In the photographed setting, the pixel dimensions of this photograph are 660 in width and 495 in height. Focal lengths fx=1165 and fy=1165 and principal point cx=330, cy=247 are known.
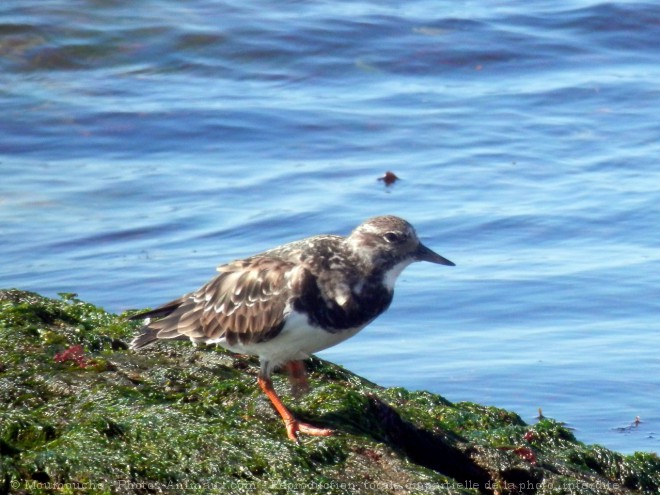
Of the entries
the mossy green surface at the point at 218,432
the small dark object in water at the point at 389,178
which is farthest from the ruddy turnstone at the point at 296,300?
the small dark object in water at the point at 389,178

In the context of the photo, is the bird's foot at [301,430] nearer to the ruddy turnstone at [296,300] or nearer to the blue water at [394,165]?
the ruddy turnstone at [296,300]

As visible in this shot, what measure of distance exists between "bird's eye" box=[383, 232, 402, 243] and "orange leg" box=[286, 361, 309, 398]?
1.96 feet

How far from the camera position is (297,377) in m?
4.54

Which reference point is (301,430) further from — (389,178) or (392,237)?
(389,178)

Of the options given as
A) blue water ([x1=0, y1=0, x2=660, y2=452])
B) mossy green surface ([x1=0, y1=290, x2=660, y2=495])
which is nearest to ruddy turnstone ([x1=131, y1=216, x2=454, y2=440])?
mossy green surface ([x1=0, y1=290, x2=660, y2=495])

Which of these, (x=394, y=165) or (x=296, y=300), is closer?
(x=296, y=300)

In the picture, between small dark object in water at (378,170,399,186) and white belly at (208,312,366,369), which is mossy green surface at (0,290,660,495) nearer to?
white belly at (208,312,366,369)

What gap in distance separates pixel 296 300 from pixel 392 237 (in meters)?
0.52

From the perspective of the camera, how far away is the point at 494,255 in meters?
8.44

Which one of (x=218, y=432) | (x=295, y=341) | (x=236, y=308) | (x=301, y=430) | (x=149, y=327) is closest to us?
(x=218, y=432)

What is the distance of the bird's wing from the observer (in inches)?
172

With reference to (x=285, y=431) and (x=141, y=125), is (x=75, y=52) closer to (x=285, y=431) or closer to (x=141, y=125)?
(x=141, y=125)

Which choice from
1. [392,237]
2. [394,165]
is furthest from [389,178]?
[392,237]

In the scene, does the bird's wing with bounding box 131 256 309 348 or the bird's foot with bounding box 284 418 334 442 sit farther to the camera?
the bird's wing with bounding box 131 256 309 348
